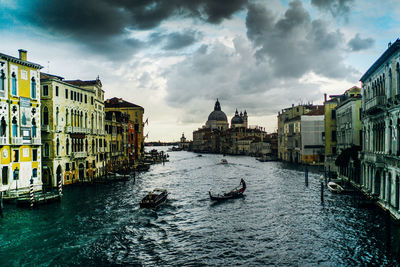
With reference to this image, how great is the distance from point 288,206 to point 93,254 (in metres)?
17.6

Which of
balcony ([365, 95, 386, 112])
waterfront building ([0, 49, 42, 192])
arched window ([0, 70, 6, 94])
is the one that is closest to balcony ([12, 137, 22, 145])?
waterfront building ([0, 49, 42, 192])

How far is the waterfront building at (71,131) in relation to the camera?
36.3 m

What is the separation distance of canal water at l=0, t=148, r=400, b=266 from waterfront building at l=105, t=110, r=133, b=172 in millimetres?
22789

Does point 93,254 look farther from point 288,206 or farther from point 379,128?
point 379,128

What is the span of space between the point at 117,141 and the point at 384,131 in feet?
147

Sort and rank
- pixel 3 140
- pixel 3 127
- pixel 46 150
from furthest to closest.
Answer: pixel 46 150 → pixel 3 127 → pixel 3 140

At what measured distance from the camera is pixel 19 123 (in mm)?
30344

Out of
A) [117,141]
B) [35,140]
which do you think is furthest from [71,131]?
[117,141]

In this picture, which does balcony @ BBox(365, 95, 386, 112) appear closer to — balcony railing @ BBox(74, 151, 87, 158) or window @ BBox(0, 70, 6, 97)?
window @ BBox(0, 70, 6, 97)

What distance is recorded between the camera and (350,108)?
126 feet

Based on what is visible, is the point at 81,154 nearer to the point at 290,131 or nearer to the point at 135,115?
the point at 135,115

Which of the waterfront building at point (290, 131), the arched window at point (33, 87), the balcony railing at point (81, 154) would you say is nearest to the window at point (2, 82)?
the arched window at point (33, 87)

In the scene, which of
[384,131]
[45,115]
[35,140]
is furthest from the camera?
[45,115]

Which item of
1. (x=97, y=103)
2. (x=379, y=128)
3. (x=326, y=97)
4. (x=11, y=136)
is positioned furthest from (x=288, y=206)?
(x=326, y=97)
